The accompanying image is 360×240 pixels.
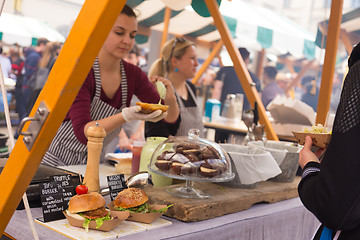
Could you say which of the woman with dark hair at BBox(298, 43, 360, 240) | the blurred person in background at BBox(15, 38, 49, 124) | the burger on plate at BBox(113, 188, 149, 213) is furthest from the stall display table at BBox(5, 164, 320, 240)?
the blurred person in background at BBox(15, 38, 49, 124)

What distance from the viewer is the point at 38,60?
21.5ft

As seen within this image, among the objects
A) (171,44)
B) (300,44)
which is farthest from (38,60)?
(300,44)

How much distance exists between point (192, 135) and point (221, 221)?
14.7 inches

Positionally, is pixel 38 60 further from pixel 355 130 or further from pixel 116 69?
pixel 355 130

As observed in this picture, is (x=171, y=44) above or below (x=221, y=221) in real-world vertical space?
above

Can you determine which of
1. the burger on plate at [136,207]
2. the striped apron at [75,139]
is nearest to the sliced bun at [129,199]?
the burger on plate at [136,207]

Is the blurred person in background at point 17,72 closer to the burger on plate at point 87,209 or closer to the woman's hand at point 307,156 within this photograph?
the burger on plate at point 87,209

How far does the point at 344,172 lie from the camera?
914 mm

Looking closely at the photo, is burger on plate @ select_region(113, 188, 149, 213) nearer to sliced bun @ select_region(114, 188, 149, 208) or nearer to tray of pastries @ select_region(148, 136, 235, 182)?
sliced bun @ select_region(114, 188, 149, 208)

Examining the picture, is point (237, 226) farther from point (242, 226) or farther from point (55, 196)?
point (55, 196)

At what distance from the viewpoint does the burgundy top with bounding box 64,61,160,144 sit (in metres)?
2.07

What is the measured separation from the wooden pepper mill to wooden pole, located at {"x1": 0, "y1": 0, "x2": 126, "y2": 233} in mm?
475

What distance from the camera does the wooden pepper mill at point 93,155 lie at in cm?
151

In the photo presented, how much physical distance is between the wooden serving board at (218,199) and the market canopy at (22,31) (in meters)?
5.92
